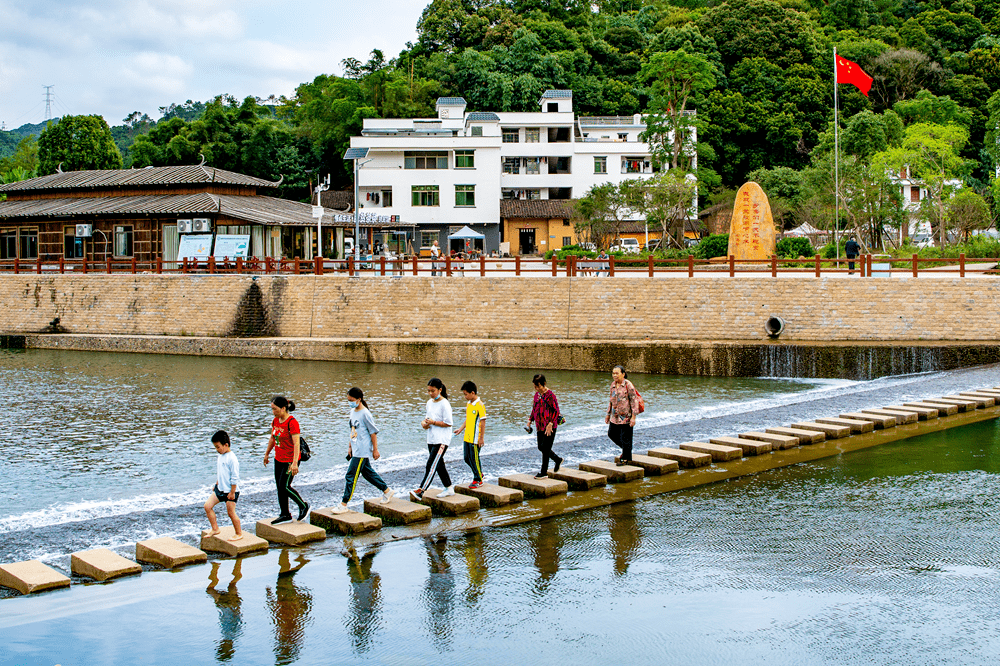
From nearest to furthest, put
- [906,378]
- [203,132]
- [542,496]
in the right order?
[542,496] < [906,378] < [203,132]

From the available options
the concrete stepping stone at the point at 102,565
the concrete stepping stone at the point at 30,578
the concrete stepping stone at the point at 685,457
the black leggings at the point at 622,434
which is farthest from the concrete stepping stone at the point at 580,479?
the concrete stepping stone at the point at 30,578

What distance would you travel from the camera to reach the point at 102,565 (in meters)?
9.30

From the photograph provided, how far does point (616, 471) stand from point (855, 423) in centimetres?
591

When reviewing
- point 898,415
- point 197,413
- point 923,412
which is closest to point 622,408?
point 898,415

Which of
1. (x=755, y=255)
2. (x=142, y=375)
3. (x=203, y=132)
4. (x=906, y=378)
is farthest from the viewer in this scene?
(x=203, y=132)

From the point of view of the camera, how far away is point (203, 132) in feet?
213

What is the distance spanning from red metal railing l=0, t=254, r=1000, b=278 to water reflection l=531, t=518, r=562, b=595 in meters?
19.3

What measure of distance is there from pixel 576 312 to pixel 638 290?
2.12 m

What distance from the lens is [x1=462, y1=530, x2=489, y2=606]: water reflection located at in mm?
8602

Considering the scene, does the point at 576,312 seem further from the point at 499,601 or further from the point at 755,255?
the point at 499,601

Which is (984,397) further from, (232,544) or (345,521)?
(232,544)

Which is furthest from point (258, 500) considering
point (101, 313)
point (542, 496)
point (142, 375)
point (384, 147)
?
point (384, 147)

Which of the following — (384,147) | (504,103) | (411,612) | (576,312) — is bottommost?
(411,612)

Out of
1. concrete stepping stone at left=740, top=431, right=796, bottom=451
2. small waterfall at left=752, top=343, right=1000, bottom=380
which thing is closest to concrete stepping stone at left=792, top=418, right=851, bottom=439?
concrete stepping stone at left=740, top=431, right=796, bottom=451
